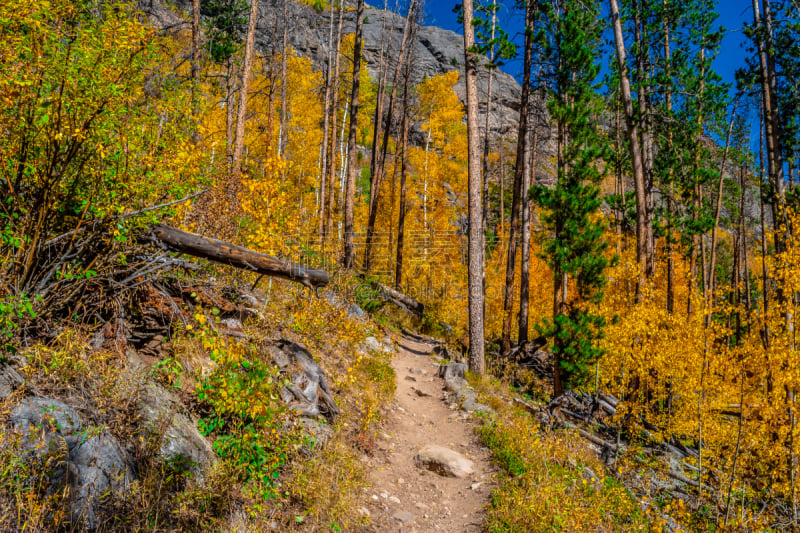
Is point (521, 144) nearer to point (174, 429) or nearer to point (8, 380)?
point (174, 429)

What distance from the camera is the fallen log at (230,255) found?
13.0ft

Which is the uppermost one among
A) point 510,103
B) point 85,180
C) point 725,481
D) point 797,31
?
point 510,103

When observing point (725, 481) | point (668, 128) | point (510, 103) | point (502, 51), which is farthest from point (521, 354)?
point (510, 103)

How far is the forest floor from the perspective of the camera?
14.2 ft

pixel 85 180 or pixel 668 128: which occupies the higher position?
pixel 668 128

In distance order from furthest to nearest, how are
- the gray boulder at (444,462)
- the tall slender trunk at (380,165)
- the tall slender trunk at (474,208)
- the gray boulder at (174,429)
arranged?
the tall slender trunk at (380,165), the tall slender trunk at (474,208), the gray boulder at (444,462), the gray boulder at (174,429)

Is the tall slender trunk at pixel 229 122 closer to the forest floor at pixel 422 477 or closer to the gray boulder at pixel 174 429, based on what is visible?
the gray boulder at pixel 174 429

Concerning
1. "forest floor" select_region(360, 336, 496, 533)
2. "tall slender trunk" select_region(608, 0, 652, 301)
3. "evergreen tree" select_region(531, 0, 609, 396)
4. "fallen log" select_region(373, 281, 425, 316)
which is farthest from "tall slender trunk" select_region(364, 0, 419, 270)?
"forest floor" select_region(360, 336, 496, 533)

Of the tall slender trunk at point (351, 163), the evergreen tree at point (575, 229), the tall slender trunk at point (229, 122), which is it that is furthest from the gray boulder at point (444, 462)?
the tall slender trunk at point (351, 163)

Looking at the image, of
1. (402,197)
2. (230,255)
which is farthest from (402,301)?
(230,255)

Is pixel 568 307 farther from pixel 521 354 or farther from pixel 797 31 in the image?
pixel 797 31

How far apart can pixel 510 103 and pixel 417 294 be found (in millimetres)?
41907

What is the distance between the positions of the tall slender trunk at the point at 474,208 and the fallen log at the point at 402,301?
6388 mm

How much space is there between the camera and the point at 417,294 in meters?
18.5
